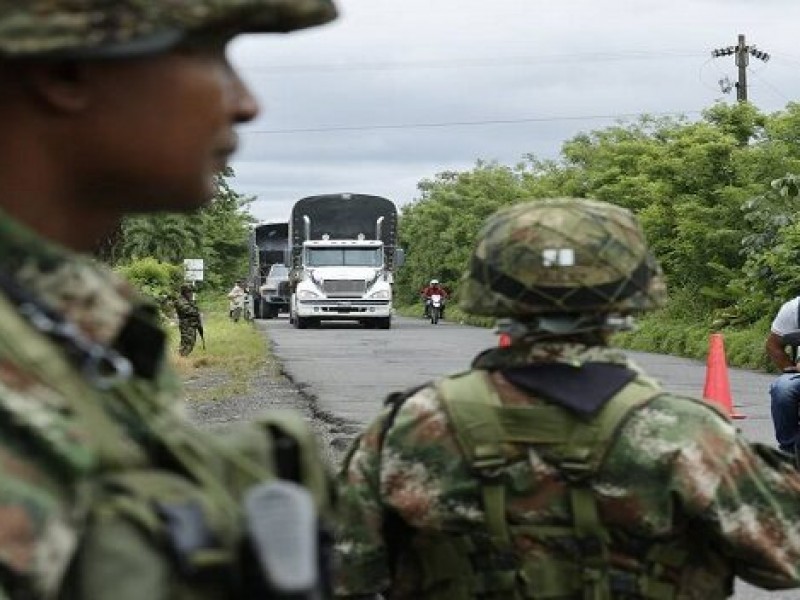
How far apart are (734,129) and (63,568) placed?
34.6 meters

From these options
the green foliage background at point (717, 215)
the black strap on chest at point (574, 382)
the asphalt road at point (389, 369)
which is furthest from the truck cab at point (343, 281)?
the black strap on chest at point (574, 382)

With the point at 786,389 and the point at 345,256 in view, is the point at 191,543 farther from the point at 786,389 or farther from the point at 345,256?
the point at 345,256

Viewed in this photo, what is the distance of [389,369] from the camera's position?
23.4m

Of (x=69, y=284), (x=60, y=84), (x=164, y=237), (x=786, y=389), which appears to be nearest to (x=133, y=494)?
(x=69, y=284)

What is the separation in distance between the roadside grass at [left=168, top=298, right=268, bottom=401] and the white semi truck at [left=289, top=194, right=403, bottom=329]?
10.6 feet

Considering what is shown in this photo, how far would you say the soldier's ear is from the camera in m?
1.37

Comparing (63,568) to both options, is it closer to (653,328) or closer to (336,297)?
(653,328)

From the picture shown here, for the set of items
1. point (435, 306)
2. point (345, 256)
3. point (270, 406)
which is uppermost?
point (345, 256)

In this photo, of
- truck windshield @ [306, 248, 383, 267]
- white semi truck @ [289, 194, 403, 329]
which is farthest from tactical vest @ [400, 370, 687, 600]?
truck windshield @ [306, 248, 383, 267]

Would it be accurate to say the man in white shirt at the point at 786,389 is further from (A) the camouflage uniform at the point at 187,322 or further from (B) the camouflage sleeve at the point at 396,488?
(A) the camouflage uniform at the point at 187,322

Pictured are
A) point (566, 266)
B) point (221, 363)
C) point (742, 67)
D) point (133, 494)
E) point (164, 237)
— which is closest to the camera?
point (133, 494)

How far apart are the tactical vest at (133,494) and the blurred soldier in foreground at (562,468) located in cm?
→ 179

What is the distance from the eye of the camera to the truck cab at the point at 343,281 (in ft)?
136

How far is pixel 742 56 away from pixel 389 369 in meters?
27.7
